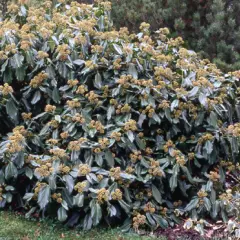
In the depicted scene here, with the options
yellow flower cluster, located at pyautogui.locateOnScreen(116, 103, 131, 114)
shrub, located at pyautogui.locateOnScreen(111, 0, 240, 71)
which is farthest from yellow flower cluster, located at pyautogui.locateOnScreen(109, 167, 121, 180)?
shrub, located at pyautogui.locateOnScreen(111, 0, 240, 71)

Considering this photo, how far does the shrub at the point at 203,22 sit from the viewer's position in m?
7.16

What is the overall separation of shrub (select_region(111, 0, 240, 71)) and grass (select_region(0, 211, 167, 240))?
3547 mm

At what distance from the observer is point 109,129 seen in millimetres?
4672

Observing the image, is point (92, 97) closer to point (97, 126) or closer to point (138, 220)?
point (97, 126)

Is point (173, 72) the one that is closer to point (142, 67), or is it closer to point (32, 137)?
point (142, 67)

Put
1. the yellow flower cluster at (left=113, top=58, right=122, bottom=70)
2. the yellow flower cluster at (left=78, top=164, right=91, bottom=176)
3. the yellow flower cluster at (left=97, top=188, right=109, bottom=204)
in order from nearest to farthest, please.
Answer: the yellow flower cluster at (left=97, top=188, right=109, bottom=204)
the yellow flower cluster at (left=78, top=164, right=91, bottom=176)
the yellow flower cluster at (left=113, top=58, right=122, bottom=70)

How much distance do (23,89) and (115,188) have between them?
1.47 metres

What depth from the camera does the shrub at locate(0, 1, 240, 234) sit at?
4.36 meters

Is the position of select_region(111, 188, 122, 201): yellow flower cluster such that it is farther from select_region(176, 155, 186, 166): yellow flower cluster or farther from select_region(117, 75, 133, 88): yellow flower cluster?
select_region(117, 75, 133, 88): yellow flower cluster

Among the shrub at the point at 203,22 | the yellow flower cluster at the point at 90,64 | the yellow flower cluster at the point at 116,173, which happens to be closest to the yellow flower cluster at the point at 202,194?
the yellow flower cluster at the point at 116,173

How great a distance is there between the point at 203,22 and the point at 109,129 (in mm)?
3512

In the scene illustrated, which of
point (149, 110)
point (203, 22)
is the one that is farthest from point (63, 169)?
point (203, 22)

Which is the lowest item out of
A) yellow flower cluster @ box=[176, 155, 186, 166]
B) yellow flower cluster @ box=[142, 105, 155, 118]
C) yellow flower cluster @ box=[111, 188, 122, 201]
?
yellow flower cluster @ box=[111, 188, 122, 201]

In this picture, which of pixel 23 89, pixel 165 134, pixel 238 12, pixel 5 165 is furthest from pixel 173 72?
pixel 238 12
